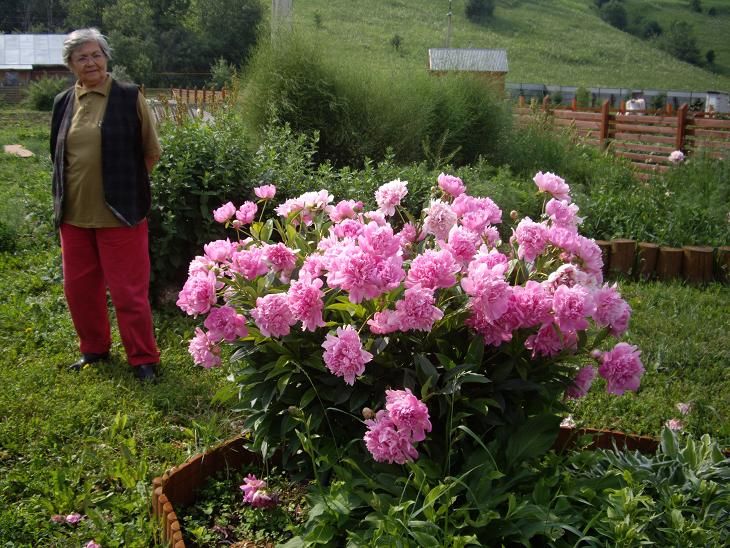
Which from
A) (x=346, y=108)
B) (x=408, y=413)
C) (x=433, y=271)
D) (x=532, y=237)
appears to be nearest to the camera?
(x=408, y=413)

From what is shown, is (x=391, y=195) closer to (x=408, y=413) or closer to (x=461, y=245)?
(x=461, y=245)

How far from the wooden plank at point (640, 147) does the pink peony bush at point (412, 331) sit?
550 inches

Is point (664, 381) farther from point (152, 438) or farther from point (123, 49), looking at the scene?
point (123, 49)

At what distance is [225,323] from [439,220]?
2.53 feet

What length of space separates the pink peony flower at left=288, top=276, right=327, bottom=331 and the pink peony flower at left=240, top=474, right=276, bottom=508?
2.41 feet

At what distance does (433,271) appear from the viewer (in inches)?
81.9

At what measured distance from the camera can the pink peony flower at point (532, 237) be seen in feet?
7.57

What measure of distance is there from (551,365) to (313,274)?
0.83 metres

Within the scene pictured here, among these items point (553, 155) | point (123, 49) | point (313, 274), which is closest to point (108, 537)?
point (313, 274)

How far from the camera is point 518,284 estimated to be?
2416mm

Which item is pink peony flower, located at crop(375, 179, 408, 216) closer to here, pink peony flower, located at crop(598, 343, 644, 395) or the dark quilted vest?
pink peony flower, located at crop(598, 343, 644, 395)

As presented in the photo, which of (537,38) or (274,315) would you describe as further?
(537,38)

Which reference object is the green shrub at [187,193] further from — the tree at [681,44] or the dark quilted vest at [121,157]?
the tree at [681,44]

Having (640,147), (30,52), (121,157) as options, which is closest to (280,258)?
(121,157)
